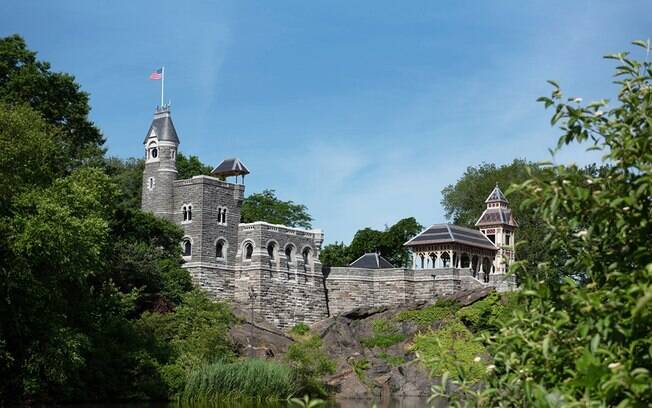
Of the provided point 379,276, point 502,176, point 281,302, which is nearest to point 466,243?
point 379,276

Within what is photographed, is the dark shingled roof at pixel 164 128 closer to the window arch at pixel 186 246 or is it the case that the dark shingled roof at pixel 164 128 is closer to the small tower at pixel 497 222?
the window arch at pixel 186 246

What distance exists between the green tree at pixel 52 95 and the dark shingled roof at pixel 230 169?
8134 mm

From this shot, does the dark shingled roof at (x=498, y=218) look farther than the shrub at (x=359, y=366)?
Yes

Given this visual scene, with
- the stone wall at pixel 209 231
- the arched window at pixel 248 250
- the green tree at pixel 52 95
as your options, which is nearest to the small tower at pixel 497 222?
the arched window at pixel 248 250

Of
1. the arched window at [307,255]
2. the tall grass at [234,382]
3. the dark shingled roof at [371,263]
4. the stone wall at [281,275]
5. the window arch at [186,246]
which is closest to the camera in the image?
the tall grass at [234,382]

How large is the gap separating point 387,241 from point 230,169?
1860 cm

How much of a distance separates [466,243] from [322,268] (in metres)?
8.19

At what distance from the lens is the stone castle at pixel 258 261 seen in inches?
1742

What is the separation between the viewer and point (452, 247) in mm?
50750

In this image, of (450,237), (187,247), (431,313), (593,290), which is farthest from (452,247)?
(593,290)

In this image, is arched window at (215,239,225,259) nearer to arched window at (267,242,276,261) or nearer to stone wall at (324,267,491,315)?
arched window at (267,242,276,261)

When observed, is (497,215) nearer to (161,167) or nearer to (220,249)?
(220,249)

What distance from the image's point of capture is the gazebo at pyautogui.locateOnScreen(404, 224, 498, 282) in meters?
50.8

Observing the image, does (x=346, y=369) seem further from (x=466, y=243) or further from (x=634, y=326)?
(x=634, y=326)
